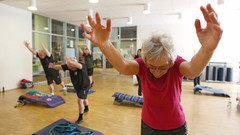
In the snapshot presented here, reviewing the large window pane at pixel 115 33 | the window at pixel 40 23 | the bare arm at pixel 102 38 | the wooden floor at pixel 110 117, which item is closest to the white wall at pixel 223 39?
the large window pane at pixel 115 33

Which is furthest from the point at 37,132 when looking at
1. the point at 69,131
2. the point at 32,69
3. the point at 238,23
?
the point at 238,23

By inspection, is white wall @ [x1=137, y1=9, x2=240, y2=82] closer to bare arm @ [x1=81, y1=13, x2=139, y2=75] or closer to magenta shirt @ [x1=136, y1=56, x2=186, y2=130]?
magenta shirt @ [x1=136, y1=56, x2=186, y2=130]

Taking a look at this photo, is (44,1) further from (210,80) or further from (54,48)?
(210,80)

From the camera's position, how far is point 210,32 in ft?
2.42

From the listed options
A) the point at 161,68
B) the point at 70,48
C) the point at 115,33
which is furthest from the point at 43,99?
the point at 115,33

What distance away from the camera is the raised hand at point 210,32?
701 mm

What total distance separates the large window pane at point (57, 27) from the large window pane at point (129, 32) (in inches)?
145

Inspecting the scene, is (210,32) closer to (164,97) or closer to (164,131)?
(164,97)

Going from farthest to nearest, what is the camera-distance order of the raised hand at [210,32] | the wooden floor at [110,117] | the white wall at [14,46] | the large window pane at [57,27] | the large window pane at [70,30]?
the large window pane at [70,30] → the large window pane at [57,27] → the white wall at [14,46] → the wooden floor at [110,117] → the raised hand at [210,32]

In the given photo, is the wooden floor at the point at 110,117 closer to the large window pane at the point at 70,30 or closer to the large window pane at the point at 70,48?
the large window pane at the point at 70,48

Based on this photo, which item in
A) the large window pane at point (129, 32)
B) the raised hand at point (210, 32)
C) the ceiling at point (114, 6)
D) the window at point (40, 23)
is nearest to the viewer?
the raised hand at point (210, 32)

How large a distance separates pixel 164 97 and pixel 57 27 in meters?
8.23

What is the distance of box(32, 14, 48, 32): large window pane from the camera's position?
6.77m

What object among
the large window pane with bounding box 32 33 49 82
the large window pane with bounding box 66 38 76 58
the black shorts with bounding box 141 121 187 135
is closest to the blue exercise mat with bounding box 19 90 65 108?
the large window pane with bounding box 32 33 49 82
